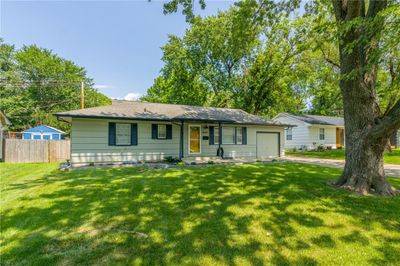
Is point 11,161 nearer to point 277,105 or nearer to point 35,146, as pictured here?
point 35,146

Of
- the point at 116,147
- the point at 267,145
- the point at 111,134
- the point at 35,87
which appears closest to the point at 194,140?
the point at 116,147

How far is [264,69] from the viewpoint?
22.2m

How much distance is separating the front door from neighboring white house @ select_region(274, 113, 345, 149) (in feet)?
42.5

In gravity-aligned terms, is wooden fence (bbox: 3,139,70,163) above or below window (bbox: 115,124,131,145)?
below

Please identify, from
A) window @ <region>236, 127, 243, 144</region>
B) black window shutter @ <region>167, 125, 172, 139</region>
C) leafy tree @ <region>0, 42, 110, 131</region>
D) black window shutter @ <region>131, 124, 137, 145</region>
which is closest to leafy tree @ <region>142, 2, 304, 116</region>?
window @ <region>236, 127, 243, 144</region>

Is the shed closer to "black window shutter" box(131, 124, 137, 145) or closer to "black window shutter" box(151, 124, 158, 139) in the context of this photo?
"black window shutter" box(131, 124, 137, 145)

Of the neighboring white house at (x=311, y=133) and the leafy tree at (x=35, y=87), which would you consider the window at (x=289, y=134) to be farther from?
the leafy tree at (x=35, y=87)

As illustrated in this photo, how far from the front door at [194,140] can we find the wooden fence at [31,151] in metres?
8.55

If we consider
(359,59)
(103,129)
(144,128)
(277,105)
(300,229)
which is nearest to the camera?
(300,229)

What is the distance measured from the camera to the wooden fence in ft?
42.0

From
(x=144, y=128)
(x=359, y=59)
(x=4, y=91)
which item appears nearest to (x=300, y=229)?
(x=359, y=59)

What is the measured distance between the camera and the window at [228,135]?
47.1ft

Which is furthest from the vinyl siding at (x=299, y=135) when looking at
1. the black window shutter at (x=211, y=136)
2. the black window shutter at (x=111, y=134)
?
the black window shutter at (x=111, y=134)

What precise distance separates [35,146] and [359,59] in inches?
641
